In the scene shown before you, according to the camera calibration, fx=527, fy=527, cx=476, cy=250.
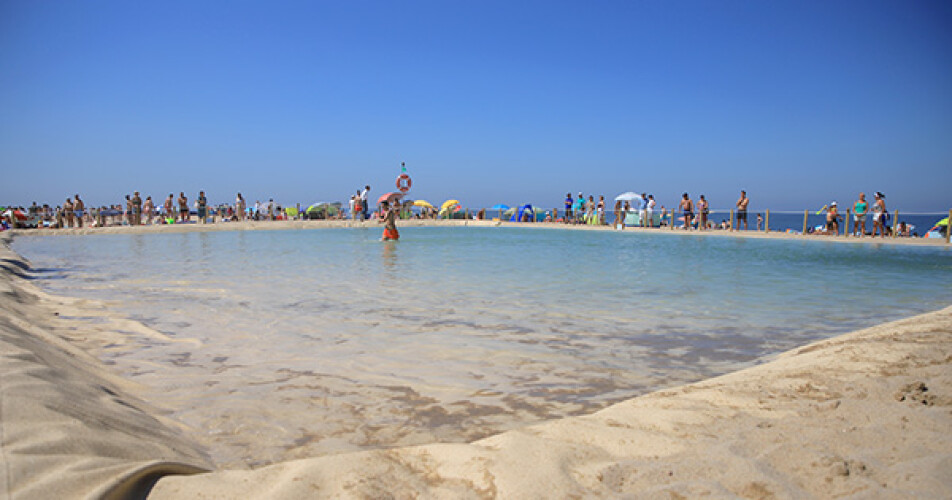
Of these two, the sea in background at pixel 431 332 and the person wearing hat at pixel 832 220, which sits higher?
the person wearing hat at pixel 832 220

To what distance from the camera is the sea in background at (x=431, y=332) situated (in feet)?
10.6

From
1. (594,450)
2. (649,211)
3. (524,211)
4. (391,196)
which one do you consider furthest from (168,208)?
(594,450)

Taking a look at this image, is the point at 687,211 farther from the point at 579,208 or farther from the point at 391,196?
the point at 391,196

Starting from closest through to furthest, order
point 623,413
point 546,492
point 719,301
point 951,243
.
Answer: point 546,492
point 623,413
point 719,301
point 951,243

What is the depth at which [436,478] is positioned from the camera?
2004 mm

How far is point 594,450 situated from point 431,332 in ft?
10.6

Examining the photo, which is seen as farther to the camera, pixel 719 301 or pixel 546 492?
pixel 719 301

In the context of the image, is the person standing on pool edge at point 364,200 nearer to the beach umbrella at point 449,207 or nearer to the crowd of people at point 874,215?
the beach umbrella at point 449,207

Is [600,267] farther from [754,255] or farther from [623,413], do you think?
[623,413]

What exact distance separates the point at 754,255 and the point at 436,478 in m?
15.0

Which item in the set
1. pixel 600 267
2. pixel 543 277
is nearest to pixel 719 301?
pixel 543 277

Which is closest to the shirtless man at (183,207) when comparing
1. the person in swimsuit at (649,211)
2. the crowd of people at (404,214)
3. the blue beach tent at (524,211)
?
the crowd of people at (404,214)

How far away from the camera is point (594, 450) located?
230 centimetres

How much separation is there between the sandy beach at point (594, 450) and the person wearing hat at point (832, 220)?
20621 mm
